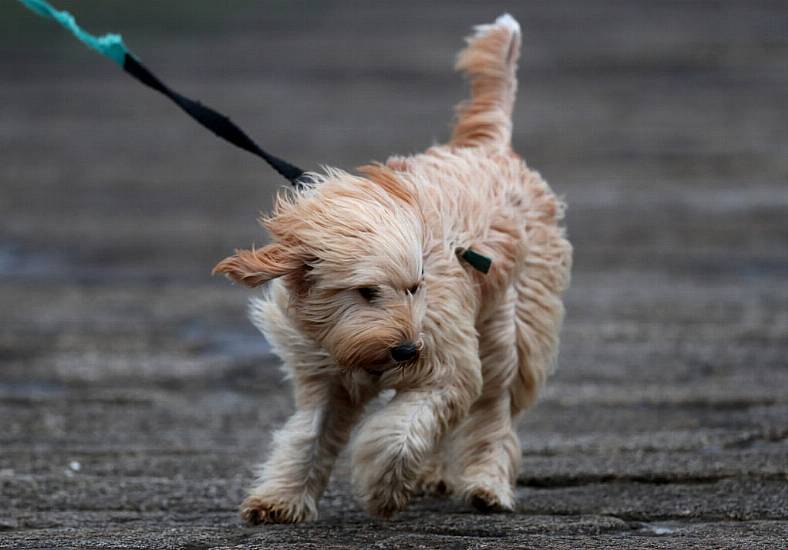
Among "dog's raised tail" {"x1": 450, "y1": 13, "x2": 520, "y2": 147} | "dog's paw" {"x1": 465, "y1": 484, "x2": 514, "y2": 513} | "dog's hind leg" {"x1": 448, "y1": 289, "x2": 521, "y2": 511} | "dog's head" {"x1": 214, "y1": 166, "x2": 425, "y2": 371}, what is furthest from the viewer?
"dog's raised tail" {"x1": 450, "y1": 13, "x2": 520, "y2": 147}

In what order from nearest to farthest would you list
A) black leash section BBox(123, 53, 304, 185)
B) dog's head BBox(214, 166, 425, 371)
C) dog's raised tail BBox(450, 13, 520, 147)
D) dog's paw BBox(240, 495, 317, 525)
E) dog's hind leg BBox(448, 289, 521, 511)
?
dog's head BBox(214, 166, 425, 371), dog's paw BBox(240, 495, 317, 525), black leash section BBox(123, 53, 304, 185), dog's hind leg BBox(448, 289, 521, 511), dog's raised tail BBox(450, 13, 520, 147)

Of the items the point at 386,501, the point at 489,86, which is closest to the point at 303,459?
the point at 386,501

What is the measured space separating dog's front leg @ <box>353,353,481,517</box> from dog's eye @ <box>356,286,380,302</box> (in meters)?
0.52

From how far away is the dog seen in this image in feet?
17.3

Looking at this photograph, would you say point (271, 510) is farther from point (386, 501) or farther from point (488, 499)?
point (488, 499)

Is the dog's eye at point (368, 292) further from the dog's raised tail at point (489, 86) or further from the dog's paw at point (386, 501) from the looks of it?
the dog's raised tail at point (489, 86)

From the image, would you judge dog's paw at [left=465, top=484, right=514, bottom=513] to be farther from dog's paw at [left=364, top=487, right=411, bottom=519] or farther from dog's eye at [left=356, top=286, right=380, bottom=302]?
dog's eye at [left=356, top=286, right=380, bottom=302]

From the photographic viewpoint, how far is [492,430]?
20.6 feet

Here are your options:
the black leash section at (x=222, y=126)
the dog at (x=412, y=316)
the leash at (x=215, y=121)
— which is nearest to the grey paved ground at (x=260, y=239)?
the dog at (x=412, y=316)

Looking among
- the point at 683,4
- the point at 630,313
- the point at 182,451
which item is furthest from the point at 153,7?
the point at 182,451

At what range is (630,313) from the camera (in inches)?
404

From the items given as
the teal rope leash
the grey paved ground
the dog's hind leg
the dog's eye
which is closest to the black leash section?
the teal rope leash

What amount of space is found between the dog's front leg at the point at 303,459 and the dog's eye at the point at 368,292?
2.07 ft

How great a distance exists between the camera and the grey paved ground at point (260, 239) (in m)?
6.21
